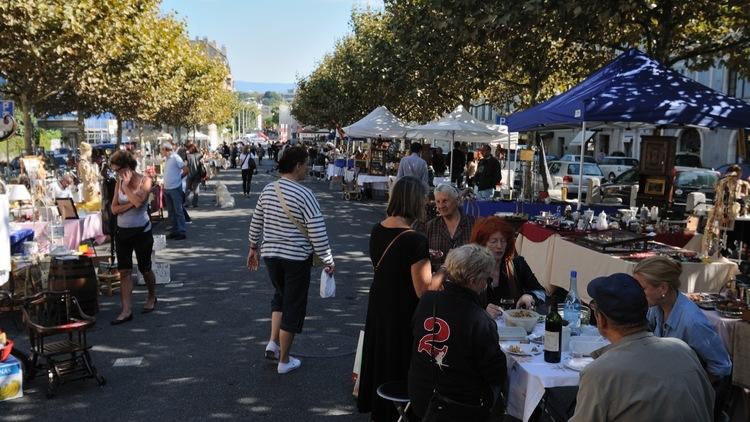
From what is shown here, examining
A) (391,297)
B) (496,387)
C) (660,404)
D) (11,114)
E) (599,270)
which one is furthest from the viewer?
(11,114)

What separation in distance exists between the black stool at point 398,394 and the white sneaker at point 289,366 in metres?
1.84

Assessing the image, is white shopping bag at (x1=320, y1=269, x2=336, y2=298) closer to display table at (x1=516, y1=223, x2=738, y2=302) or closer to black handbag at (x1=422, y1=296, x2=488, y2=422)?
black handbag at (x1=422, y1=296, x2=488, y2=422)

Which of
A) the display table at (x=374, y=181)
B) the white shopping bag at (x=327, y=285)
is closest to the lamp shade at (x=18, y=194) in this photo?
the white shopping bag at (x=327, y=285)

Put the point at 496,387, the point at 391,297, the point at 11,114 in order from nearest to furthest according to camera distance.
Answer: the point at 496,387 → the point at 391,297 → the point at 11,114

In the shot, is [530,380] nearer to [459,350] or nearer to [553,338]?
[553,338]

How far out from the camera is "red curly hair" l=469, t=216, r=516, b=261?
4.38 metres

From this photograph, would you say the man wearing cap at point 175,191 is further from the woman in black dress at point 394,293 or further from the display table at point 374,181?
the woman in black dress at point 394,293

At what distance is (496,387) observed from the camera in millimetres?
3270

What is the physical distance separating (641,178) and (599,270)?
13.4ft

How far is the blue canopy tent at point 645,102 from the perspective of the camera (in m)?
8.14

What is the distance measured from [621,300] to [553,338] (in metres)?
1.13

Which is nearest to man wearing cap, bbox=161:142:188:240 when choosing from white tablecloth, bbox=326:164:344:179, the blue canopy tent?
the blue canopy tent

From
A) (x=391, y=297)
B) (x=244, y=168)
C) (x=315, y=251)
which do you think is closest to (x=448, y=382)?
(x=391, y=297)

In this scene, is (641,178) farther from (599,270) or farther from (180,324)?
(180,324)
